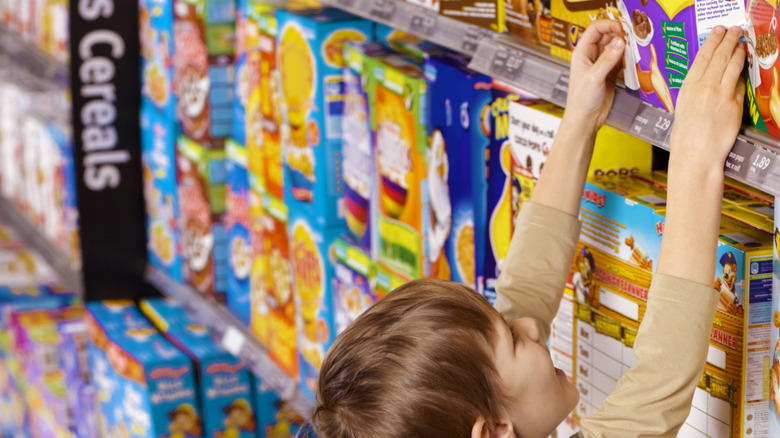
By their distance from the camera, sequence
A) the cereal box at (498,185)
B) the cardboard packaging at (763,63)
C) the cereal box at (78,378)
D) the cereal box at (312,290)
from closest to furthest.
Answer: the cardboard packaging at (763,63) → the cereal box at (498,185) → the cereal box at (312,290) → the cereal box at (78,378)

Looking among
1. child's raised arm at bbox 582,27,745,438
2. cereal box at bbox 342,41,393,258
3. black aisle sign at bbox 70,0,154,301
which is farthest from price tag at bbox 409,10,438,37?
black aisle sign at bbox 70,0,154,301

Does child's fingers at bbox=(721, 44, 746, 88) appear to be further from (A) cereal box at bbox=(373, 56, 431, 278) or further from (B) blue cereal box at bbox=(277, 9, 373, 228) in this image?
(B) blue cereal box at bbox=(277, 9, 373, 228)

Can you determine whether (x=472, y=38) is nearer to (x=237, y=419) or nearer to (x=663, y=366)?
(x=663, y=366)

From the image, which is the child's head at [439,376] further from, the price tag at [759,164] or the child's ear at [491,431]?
the price tag at [759,164]

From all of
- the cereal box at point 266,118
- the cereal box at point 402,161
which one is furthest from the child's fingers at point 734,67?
the cereal box at point 266,118

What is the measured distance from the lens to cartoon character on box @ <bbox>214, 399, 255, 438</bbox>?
85.5 inches

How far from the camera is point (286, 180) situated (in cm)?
180

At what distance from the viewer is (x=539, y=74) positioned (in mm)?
1145

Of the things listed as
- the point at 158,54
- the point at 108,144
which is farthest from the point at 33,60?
the point at 158,54

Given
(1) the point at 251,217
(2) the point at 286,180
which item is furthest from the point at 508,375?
(1) the point at 251,217

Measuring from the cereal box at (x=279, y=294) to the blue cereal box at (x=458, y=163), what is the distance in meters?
0.55

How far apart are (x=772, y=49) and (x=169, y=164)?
5.79ft

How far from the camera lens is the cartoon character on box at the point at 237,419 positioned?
2172mm

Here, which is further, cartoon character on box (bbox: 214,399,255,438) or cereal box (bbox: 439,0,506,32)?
cartoon character on box (bbox: 214,399,255,438)
